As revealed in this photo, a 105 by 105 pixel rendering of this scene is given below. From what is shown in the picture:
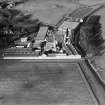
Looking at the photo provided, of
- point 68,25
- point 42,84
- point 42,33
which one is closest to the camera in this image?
point 42,84

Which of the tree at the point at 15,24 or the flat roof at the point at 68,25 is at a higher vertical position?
the flat roof at the point at 68,25

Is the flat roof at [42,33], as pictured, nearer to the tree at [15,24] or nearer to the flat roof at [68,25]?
the tree at [15,24]

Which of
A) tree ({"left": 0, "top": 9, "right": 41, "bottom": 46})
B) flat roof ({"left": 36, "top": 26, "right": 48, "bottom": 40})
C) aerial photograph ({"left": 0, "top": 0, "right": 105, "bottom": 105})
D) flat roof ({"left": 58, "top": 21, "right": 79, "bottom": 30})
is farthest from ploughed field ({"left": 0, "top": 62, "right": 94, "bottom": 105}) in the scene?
flat roof ({"left": 58, "top": 21, "right": 79, "bottom": 30})

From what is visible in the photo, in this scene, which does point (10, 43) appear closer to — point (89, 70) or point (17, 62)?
point (17, 62)

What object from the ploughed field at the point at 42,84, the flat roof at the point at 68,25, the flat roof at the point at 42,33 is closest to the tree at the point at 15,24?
the flat roof at the point at 42,33

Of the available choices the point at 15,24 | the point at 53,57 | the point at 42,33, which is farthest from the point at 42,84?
the point at 15,24

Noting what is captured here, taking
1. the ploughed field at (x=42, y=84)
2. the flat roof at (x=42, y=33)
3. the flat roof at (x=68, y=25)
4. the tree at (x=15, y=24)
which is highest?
the flat roof at (x=68, y=25)

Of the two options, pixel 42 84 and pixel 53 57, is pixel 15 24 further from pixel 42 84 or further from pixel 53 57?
pixel 42 84

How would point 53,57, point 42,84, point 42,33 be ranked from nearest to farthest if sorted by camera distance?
point 42,84
point 53,57
point 42,33

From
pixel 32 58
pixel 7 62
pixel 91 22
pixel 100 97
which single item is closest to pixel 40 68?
pixel 32 58
